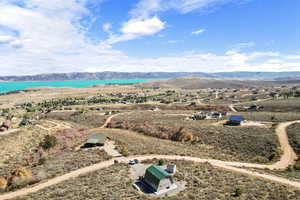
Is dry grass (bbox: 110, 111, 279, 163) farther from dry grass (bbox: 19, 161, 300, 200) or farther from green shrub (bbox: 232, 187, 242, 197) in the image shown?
green shrub (bbox: 232, 187, 242, 197)

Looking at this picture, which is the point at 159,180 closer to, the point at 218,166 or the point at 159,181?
the point at 159,181

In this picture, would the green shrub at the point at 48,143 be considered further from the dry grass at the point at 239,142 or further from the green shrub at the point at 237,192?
the green shrub at the point at 237,192

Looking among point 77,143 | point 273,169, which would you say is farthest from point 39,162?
point 273,169

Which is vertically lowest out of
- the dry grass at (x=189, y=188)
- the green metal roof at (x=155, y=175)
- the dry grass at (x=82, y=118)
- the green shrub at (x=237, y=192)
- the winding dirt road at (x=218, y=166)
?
the dry grass at (x=82, y=118)

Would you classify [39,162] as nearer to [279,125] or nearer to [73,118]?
[73,118]

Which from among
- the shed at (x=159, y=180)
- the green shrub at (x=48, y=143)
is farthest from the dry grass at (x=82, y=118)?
the shed at (x=159, y=180)

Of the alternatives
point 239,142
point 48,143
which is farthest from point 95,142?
point 239,142

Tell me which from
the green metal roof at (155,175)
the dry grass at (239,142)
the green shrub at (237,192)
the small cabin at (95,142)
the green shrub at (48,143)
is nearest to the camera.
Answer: the green shrub at (237,192)
